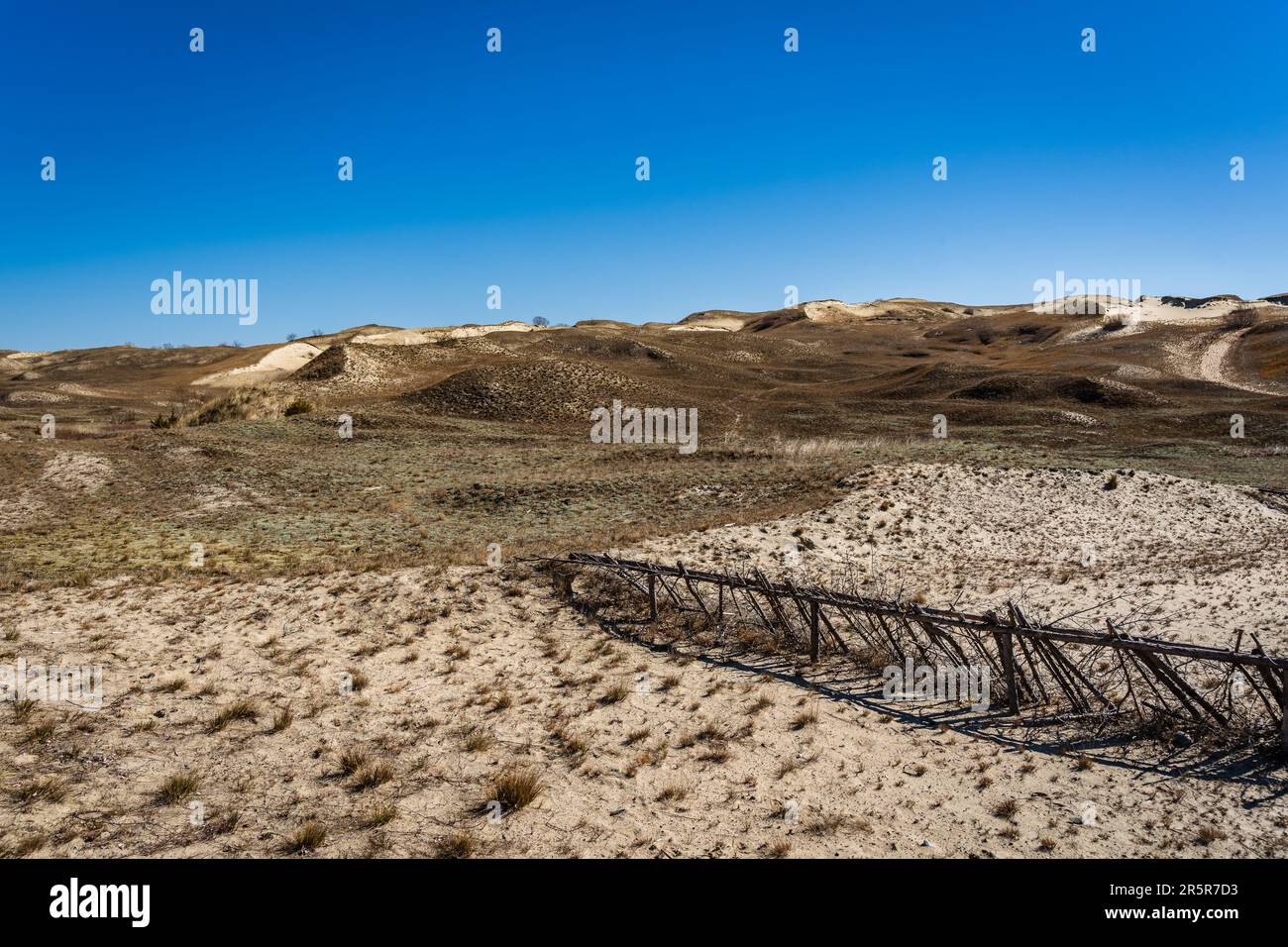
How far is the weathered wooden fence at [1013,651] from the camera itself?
350 inches

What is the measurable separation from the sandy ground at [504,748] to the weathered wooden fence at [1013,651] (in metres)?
0.89

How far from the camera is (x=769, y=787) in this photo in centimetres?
804

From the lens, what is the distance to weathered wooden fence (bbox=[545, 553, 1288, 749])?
890 cm

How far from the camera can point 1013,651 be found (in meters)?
9.94

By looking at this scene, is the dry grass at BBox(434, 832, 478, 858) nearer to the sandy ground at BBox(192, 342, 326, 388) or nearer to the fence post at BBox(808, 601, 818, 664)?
the fence post at BBox(808, 601, 818, 664)

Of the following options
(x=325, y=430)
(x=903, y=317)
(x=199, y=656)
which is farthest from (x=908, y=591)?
(x=903, y=317)

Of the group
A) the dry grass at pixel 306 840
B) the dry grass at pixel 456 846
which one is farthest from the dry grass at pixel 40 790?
the dry grass at pixel 456 846

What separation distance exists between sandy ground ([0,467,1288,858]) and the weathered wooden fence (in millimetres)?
888

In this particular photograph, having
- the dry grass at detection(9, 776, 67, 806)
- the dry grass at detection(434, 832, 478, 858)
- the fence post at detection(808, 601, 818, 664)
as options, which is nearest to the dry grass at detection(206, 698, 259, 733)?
the dry grass at detection(9, 776, 67, 806)

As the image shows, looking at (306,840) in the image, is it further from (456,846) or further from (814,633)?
(814,633)

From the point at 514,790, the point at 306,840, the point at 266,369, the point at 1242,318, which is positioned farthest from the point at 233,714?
the point at 1242,318

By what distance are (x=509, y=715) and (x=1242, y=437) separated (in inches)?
1691

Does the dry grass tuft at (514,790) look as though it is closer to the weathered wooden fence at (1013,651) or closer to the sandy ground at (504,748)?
the sandy ground at (504,748)

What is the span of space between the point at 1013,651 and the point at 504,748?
6633 mm
